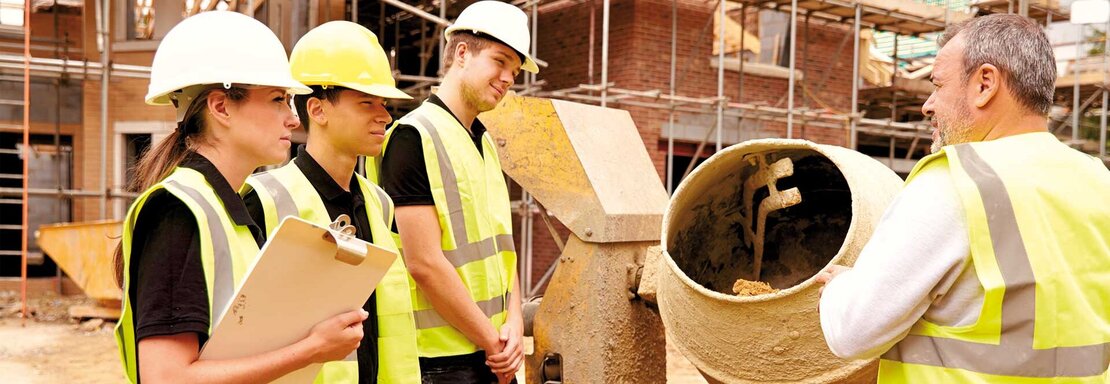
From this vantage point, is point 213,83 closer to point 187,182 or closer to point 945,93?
point 187,182

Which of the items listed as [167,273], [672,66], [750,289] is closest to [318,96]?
[167,273]

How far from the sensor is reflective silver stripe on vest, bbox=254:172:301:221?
7.41 ft

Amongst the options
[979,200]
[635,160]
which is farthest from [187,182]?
[635,160]

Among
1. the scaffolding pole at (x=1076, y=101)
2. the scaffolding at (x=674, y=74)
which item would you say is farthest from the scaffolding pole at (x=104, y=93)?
the scaffolding pole at (x=1076, y=101)

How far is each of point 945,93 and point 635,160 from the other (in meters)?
1.95

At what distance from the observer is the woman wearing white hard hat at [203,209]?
63.8 inches

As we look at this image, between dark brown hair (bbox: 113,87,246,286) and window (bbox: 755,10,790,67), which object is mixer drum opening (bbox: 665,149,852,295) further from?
window (bbox: 755,10,790,67)

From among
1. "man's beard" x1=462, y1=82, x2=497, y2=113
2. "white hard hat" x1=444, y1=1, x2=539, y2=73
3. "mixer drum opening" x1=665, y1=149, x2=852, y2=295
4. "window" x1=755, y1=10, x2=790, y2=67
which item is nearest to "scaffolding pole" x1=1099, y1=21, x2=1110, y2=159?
"window" x1=755, y1=10, x2=790, y2=67

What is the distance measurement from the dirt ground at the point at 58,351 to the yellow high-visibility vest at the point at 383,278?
517cm

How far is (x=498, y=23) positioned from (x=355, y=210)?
91 centimetres

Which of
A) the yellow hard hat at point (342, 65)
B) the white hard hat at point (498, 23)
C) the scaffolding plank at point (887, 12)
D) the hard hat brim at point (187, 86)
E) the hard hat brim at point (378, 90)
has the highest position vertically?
the scaffolding plank at point (887, 12)

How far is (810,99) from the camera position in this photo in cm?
Answer: 1381

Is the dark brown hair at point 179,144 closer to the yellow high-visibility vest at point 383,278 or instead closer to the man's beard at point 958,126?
the yellow high-visibility vest at point 383,278

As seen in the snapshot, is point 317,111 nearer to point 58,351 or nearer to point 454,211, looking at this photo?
point 454,211
